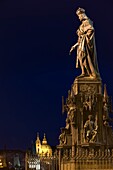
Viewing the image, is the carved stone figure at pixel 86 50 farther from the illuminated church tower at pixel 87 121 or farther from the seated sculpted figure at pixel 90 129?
the seated sculpted figure at pixel 90 129

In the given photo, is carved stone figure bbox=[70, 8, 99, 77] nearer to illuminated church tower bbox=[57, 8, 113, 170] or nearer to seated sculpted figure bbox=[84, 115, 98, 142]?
illuminated church tower bbox=[57, 8, 113, 170]

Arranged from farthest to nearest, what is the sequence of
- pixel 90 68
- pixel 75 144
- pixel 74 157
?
1. pixel 90 68
2. pixel 75 144
3. pixel 74 157

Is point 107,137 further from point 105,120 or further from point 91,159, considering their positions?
point 91,159

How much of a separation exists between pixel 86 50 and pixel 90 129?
13.0ft

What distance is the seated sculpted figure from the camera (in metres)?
17.3

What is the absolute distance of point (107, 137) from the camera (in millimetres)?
17938

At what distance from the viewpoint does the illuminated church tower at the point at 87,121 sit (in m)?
16.5

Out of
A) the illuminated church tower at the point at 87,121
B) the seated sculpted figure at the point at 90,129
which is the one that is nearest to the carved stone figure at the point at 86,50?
the illuminated church tower at the point at 87,121

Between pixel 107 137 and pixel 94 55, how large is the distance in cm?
401

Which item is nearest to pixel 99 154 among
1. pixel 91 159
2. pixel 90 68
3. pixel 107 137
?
pixel 91 159

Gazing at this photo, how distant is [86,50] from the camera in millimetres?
18891

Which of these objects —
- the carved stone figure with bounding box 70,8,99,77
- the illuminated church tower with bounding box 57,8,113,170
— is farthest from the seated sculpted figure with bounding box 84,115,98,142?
the carved stone figure with bounding box 70,8,99,77

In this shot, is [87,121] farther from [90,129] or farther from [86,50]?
[86,50]

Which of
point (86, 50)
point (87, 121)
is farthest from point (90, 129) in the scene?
point (86, 50)
